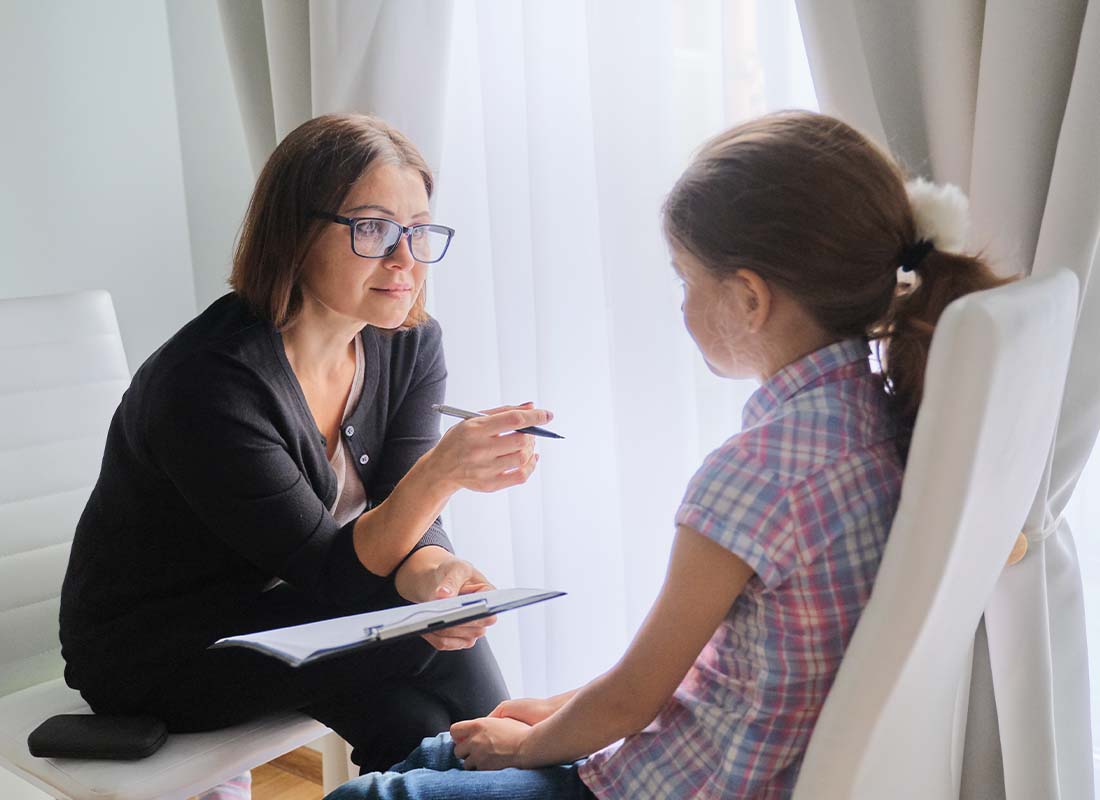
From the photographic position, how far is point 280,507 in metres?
1.33

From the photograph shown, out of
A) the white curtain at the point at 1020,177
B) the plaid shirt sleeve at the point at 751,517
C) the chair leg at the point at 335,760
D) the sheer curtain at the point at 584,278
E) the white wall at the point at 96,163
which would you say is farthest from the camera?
the white wall at the point at 96,163

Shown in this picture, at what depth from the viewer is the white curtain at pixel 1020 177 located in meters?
1.12

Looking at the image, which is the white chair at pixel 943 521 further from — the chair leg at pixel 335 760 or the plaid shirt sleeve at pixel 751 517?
the chair leg at pixel 335 760

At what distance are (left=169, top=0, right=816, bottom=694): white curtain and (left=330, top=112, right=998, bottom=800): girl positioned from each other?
551 mm

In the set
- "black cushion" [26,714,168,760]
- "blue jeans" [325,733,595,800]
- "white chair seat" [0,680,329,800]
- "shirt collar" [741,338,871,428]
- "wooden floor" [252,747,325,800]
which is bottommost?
"wooden floor" [252,747,325,800]

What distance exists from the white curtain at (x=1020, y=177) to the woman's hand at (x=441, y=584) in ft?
1.99

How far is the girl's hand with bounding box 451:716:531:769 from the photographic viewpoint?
1.06 metres

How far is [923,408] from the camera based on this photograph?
733 mm

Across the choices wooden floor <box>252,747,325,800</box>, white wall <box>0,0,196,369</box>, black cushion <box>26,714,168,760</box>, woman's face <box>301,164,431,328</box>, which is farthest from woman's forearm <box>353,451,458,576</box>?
white wall <box>0,0,196,369</box>

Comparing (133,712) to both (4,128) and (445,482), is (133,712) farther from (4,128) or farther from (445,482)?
(4,128)

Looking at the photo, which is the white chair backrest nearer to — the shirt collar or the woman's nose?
the woman's nose

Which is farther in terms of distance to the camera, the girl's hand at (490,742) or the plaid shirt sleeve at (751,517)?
the girl's hand at (490,742)

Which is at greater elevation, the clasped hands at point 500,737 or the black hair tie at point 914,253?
the black hair tie at point 914,253

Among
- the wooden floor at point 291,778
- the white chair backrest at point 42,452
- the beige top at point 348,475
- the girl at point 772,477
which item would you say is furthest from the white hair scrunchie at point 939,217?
the wooden floor at point 291,778
